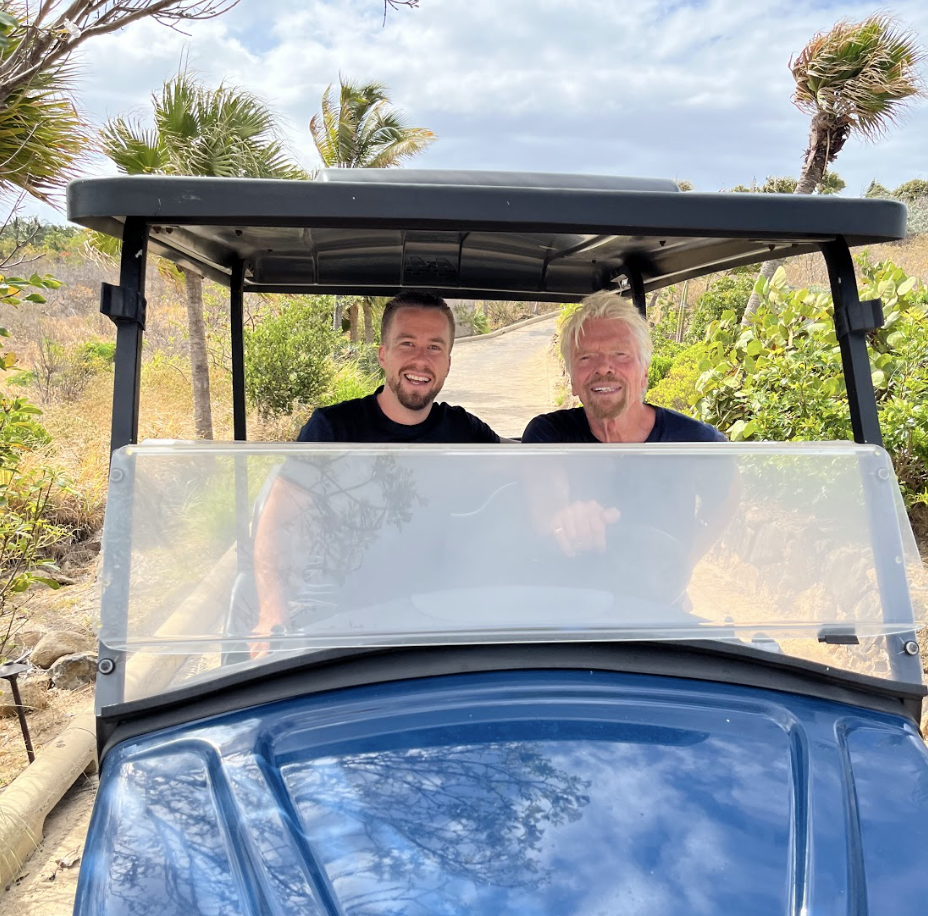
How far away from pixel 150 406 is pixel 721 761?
1036 centimetres

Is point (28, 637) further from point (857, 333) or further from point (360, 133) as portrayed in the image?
point (360, 133)

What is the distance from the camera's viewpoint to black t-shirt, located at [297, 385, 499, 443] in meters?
2.57

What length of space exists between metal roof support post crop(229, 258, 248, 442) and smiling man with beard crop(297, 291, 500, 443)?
26cm

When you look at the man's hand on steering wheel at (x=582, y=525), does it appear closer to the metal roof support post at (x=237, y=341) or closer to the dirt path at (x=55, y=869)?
the metal roof support post at (x=237, y=341)

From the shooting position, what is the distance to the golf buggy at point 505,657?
1.03 meters

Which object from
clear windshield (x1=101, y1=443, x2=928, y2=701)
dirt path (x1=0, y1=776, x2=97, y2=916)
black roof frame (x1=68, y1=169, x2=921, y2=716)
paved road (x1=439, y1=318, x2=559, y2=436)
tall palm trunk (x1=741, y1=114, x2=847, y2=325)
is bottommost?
dirt path (x1=0, y1=776, x2=97, y2=916)

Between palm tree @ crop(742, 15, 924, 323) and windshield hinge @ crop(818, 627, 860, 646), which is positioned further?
Answer: palm tree @ crop(742, 15, 924, 323)

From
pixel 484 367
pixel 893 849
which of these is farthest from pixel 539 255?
pixel 484 367

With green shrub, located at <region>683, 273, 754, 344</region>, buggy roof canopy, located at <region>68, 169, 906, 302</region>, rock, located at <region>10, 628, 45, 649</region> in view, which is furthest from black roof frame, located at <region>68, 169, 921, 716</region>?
green shrub, located at <region>683, 273, 754, 344</region>

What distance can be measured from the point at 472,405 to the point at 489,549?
336 inches

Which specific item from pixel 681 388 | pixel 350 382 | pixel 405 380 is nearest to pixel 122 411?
pixel 405 380

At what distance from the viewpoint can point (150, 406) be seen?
34.3 ft

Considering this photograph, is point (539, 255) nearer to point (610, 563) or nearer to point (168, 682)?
point (610, 563)

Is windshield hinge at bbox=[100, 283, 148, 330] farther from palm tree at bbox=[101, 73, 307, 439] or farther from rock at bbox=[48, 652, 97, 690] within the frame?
palm tree at bbox=[101, 73, 307, 439]
